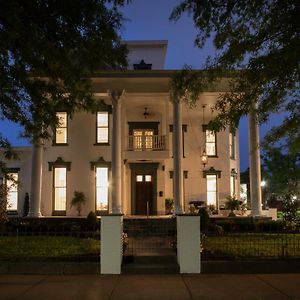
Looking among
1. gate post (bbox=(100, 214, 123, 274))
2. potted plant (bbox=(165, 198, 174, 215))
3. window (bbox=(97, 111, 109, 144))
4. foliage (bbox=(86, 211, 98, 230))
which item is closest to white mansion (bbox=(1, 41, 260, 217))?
window (bbox=(97, 111, 109, 144))

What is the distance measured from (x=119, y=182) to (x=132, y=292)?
13.5 metres

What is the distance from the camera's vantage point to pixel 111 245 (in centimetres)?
1239

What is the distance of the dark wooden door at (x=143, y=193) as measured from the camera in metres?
27.2

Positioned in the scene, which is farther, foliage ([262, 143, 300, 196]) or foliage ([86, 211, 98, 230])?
foliage ([262, 143, 300, 196])

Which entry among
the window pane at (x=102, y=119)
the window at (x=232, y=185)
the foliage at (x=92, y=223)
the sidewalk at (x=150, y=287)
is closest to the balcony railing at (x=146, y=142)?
the window pane at (x=102, y=119)

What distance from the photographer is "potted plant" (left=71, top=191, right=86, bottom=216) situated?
26141 mm

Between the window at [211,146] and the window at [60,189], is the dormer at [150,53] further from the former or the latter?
the window at [60,189]

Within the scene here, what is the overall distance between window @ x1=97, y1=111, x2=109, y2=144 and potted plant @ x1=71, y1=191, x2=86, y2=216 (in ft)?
10.2

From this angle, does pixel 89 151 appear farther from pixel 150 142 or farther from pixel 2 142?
pixel 2 142

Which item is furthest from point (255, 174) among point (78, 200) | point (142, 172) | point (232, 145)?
point (78, 200)

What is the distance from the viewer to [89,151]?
26922 millimetres

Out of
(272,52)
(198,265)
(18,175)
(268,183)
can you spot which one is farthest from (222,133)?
(268,183)

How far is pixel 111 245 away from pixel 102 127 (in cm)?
1530

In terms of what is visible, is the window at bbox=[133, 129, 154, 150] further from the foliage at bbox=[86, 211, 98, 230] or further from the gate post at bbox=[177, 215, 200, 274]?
the gate post at bbox=[177, 215, 200, 274]
